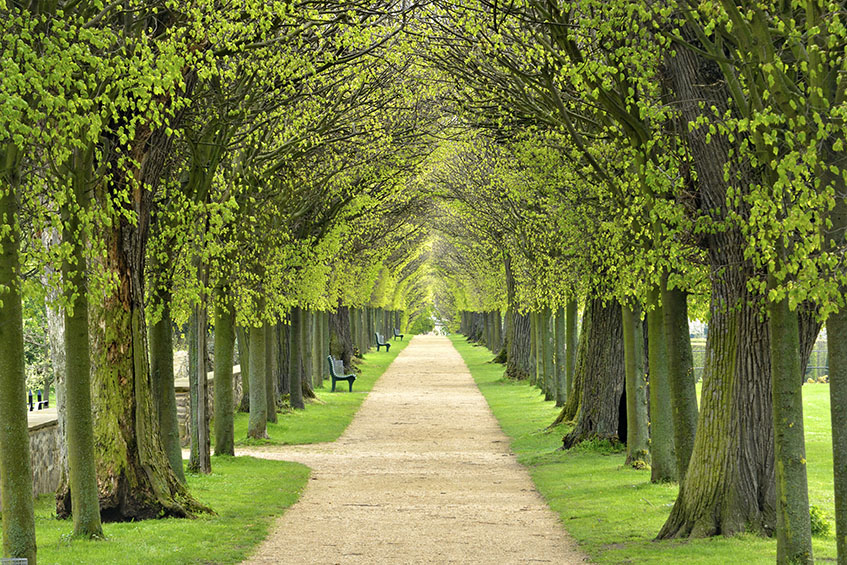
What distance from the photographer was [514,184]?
84.9 ft

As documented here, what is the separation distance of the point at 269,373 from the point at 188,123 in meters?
13.5

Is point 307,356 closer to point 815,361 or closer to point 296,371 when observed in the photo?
point 296,371

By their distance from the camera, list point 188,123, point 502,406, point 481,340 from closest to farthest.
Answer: point 188,123, point 502,406, point 481,340

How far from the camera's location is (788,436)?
8.79 m

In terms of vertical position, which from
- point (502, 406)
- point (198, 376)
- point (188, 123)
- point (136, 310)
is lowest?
point (502, 406)

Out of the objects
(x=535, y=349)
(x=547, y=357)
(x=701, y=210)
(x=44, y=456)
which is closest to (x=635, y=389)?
(x=701, y=210)

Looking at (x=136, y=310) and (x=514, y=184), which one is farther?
(x=514, y=184)

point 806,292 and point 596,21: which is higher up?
point 596,21

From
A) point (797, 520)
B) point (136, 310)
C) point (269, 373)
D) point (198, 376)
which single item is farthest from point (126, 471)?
point (269, 373)

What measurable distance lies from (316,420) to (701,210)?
19959 millimetres

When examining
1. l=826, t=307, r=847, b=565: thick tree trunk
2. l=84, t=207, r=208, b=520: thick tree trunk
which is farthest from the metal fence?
l=826, t=307, r=847, b=565: thick tree trunk

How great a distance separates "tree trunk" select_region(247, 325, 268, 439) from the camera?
2439 centimetres

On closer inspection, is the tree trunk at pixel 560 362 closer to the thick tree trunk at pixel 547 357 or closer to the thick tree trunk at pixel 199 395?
the thick tree trunk at pixel 547 357

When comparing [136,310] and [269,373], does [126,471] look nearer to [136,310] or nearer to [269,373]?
[136,310]
